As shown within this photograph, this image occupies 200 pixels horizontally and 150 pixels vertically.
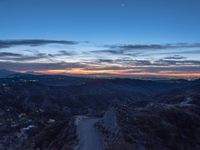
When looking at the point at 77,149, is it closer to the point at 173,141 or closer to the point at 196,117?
the point at 173,141

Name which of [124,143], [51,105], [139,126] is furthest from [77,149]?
[51,105]

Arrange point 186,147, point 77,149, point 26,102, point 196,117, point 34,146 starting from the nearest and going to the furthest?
point 77,149, point 186,147, point 34,146, point 196,117, point 26,102

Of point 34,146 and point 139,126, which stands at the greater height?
point 139,126

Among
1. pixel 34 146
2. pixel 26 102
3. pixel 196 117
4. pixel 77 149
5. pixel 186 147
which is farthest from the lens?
pixel 26 102

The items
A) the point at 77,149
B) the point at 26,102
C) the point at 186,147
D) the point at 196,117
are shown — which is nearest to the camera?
the point at 77,149

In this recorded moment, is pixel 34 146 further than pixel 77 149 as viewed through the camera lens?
Yes

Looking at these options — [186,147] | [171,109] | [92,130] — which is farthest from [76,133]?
[171,109]

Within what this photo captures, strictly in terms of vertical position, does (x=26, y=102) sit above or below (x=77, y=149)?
below

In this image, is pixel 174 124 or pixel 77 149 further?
pixel 174 124

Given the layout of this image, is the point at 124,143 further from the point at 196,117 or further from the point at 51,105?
the point at 51,105
